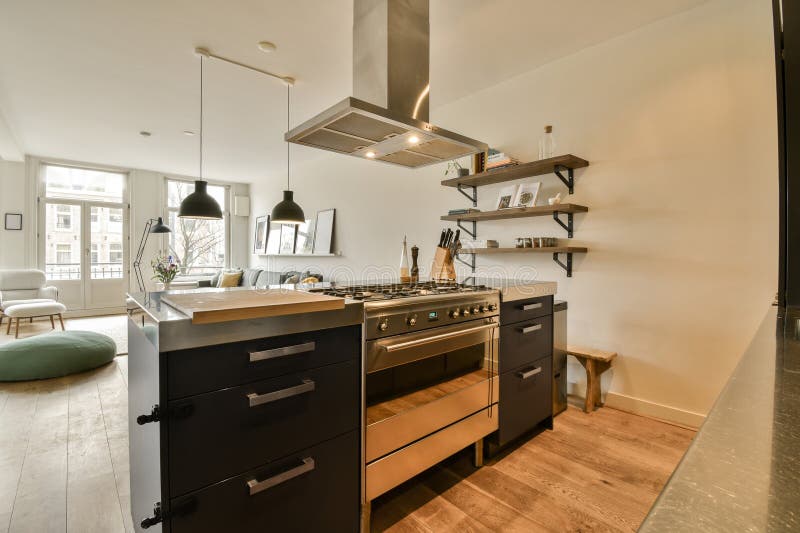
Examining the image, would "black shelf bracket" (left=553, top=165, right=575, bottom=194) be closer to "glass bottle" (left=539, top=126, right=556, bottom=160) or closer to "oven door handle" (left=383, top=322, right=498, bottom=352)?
"glass bottle" (left=539, top=126, right=556, bottom=160)

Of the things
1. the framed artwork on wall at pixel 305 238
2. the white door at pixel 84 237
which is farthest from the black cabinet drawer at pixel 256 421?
the white door at pixel 84 237

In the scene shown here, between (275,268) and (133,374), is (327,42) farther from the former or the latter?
(275,268)

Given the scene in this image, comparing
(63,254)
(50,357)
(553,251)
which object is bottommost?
(50,357)

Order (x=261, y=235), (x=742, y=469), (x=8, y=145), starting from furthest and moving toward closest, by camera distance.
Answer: (x=261, y=235)
(x=8, y=145)
(x=742, y=469)

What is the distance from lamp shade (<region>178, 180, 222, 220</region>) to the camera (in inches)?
122

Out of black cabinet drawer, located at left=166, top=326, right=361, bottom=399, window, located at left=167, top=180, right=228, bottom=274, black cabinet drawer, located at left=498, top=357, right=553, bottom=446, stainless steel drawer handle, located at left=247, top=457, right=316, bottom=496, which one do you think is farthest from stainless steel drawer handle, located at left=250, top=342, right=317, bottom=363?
window, located at left=167, top=180, right=228, bottom=274

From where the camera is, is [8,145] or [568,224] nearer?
[568,224]

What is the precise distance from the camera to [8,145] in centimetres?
515

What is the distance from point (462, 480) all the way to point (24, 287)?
710cm

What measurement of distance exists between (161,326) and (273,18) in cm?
246

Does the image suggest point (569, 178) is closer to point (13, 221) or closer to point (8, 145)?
point (8, 145)

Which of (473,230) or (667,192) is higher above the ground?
(667,192)

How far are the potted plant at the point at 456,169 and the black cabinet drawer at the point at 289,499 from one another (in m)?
2.67

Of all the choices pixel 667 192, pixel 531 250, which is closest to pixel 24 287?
pixel 531 250
